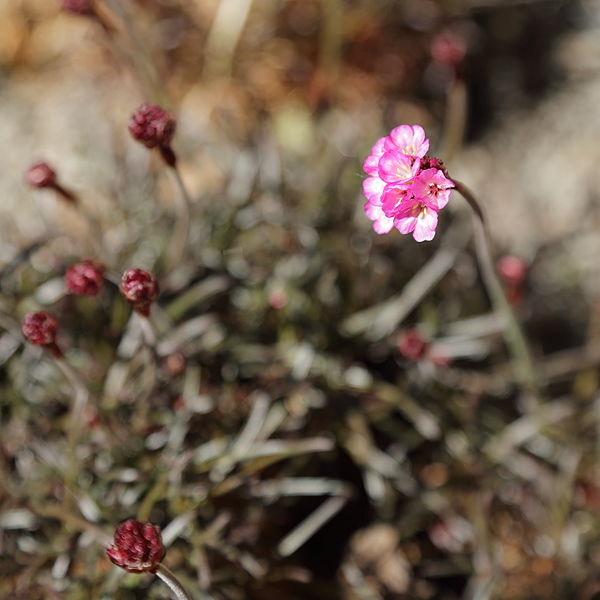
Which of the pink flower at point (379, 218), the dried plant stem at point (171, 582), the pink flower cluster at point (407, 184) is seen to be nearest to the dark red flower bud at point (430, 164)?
the pink flower cluster at point (407, 184)

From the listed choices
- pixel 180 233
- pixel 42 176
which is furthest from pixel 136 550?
pixel 180 233

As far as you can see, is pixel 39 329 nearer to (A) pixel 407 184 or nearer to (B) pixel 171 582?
(B) pixel 171 582

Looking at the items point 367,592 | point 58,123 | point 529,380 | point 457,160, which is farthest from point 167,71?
point 367,592

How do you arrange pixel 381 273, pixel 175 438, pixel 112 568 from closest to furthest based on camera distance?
pixel 112 568 → pixel 175 438 → pixel 381 273

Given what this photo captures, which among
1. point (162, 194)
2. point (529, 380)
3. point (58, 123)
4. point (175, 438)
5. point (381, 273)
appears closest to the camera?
point (175, 438)

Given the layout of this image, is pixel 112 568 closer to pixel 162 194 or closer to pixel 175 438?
pixel 175 438

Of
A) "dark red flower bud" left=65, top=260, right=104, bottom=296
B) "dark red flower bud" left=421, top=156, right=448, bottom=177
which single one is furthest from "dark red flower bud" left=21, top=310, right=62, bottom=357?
"dark red flower bud" left=421, top=156, right=448, bottom=177

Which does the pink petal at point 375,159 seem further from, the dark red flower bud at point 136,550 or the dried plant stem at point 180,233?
the dark red flower bud at point 136,550
